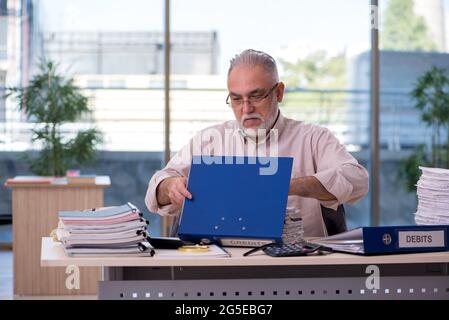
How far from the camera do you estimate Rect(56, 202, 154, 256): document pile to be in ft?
9.51

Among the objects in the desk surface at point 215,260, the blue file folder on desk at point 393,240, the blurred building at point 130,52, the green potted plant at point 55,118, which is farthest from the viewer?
the blurred building at point 130,52

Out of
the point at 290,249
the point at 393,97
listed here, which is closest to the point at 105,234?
the point at 290,249

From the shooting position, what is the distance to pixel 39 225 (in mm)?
6047

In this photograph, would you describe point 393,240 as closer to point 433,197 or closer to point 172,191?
point 433,197

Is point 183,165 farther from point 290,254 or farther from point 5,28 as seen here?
point 5,28

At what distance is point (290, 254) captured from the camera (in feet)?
9.61

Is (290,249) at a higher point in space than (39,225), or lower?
higher

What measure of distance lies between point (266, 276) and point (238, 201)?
0.30 m

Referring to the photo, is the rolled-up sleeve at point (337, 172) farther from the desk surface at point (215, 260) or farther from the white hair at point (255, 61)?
the desk surface at point (215, 260)

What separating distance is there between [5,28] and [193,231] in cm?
442

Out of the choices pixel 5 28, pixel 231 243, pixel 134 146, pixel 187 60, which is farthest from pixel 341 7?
pixel 231 243

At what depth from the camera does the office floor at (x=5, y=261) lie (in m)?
6.22

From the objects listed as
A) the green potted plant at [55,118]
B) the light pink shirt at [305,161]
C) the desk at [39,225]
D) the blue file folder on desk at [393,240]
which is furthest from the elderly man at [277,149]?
the green potted plant at [55,118]

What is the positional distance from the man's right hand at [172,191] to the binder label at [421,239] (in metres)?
0.72
